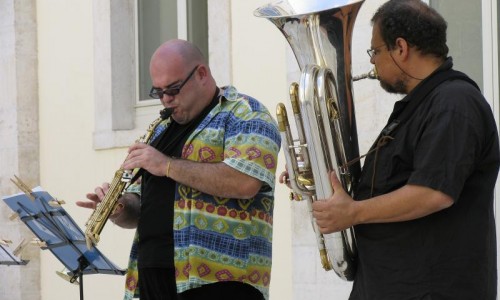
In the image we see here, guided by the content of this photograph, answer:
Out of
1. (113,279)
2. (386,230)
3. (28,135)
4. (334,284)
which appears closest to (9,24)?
(28,135)

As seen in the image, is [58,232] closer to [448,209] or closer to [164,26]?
[448,209]

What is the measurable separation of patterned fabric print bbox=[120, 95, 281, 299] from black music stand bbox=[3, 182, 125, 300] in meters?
0.76

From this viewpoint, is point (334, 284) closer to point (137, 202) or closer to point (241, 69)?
point (241, 69)

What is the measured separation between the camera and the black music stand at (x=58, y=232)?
5594 mm

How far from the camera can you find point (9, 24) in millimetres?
10211

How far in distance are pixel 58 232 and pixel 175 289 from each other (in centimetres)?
87

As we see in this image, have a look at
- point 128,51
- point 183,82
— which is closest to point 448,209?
point 183,82

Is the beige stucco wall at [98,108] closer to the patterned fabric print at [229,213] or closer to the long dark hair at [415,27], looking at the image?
the patterned fabric print at [229,213]

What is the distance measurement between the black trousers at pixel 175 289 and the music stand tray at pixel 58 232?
1.74 feet

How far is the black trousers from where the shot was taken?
4.96 meters

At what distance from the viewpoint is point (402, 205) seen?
387cm

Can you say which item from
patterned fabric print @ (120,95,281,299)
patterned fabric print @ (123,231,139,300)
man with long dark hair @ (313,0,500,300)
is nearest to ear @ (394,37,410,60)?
man with long dark hair @ (313,0,500,300)

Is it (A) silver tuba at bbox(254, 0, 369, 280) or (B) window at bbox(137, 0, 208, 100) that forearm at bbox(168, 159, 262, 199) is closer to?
(A) silver tuba at bbox(254, 0, 369, 280)

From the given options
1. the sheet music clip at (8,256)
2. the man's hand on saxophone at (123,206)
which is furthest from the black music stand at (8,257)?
the man's hand on saxophone at (123,206)
